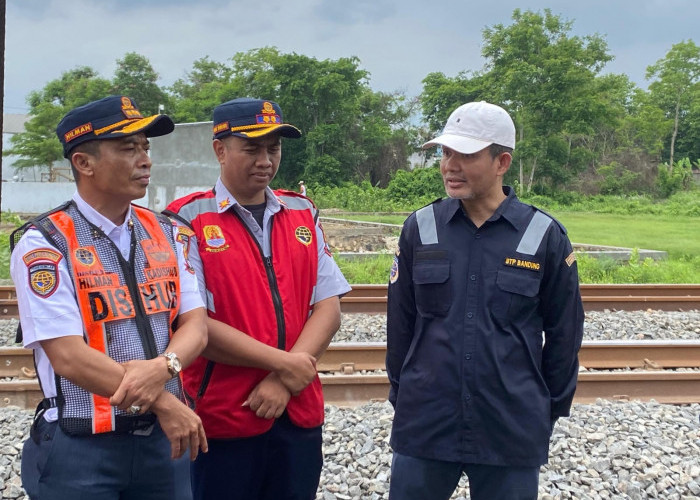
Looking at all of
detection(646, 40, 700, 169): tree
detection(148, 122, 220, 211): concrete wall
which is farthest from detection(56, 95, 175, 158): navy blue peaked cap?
detection(646, 40, 700, 169): tree

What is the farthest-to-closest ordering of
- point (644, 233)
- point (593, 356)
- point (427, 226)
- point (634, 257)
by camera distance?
point (644, 233)
point (634, 257)
point (593, 356)
point (427, 226)

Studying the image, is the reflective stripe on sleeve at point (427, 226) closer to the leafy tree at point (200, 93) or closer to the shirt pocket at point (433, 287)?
the shirt pocket at point (433, 287)

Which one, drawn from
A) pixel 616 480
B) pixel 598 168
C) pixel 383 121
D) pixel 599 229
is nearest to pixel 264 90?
pixel 383 121

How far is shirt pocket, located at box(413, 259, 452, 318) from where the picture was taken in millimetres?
2602

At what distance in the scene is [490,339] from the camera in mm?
2518

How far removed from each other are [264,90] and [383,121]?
10.1 meters

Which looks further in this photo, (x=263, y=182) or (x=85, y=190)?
(x=263, y=182)

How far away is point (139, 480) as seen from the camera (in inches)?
89.4

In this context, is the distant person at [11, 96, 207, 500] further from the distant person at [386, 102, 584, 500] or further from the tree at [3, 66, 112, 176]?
the tree at [3, 66, 112, 176]

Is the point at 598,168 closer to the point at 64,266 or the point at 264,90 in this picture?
the point at 264,90

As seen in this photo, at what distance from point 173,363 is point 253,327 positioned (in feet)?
1.52

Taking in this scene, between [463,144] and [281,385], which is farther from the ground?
[463,144]

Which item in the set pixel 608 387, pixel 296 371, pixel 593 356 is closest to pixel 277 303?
pixel 296 371

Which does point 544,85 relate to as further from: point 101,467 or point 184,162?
point 101,467
